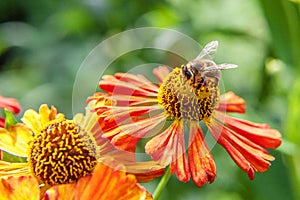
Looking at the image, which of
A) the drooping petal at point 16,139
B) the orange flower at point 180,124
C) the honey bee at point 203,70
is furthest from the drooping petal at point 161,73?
the drooping petal at point 16,139

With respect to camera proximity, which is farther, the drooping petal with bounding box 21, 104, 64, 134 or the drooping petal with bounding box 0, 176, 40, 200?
the drooping petal with bounding box 21, 104, 64, 134

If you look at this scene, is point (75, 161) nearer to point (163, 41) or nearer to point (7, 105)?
point (7, 105)

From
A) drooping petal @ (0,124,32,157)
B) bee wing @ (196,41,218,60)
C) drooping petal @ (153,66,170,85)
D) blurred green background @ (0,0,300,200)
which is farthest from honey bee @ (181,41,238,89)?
blurred green background @ (0,0,300,200)

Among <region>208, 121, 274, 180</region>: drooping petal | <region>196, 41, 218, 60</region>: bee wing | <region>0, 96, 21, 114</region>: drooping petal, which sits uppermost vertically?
<region>0, 96, 21, 114</region>: drooping petal

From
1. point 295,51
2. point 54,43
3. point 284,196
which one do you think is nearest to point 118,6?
point 54,43

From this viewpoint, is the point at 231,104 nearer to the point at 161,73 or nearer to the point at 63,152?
the point at 161,73

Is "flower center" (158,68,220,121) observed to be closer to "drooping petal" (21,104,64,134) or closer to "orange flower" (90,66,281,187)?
"orange flower" (90,66,281,187)

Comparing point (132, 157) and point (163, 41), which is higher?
point (163, 41)

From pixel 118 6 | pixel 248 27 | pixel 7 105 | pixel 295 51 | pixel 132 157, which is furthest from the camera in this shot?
pixel 248 27
